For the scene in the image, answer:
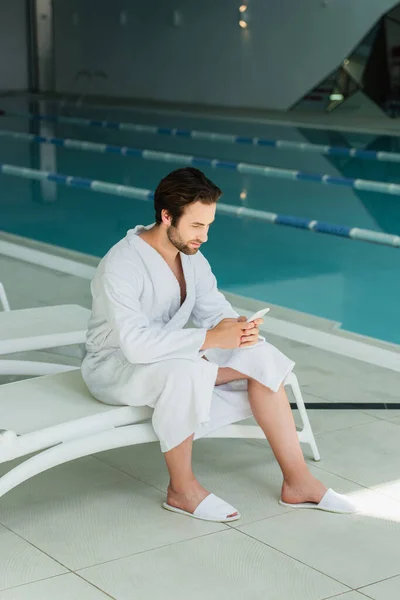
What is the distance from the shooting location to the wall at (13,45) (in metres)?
25.6

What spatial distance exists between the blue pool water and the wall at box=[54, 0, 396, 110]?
4134 millimetres

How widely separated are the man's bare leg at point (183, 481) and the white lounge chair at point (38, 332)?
0.94m

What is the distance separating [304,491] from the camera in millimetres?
3221

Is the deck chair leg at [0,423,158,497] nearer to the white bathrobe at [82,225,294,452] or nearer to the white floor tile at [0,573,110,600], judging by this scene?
the white bathrobe at [82,225,294,452]

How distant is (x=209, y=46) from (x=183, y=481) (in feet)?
64.9

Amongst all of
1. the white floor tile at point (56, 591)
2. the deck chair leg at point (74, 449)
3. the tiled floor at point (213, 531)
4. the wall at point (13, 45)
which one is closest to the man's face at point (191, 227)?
the deck chair leg at point (74, 449)

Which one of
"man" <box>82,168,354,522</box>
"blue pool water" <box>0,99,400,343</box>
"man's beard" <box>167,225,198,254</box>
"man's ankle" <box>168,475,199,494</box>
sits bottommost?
"blue pool water" <box>0,99,400,343</box>

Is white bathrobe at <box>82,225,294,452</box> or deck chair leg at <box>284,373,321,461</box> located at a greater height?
white bathrobe at <box>82,225,294,452</box>

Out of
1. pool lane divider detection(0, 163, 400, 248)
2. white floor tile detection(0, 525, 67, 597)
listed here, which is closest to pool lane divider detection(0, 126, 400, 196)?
pool lane divider detection(0, 163, 400, 248)

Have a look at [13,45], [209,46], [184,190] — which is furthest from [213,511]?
[13,45]

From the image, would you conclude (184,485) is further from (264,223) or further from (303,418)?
(264,223)

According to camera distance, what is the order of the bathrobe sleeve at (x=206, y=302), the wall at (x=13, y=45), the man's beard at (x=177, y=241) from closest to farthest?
the man's beard at (x=177, y=241) → the bathrobe sleeve at (x=206, y=302) → the wall at (x=13, y=45)

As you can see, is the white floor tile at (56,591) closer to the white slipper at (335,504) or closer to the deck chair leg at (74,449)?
the deck chair leg at (74,449)

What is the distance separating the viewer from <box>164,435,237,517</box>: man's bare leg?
10.2ft
